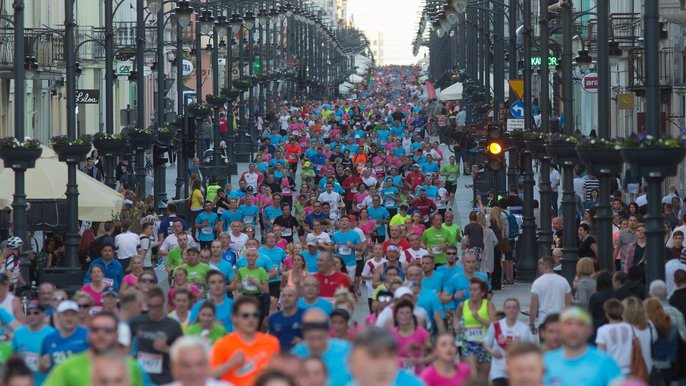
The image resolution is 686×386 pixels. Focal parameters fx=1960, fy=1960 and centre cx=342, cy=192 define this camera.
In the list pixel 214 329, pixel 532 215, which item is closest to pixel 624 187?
pixel 532 215

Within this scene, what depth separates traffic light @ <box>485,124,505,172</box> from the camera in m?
31.4

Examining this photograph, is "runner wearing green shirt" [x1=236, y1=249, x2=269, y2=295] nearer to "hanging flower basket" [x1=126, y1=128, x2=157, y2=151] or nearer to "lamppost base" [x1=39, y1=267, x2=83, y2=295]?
"lamppost base" [x1=39, y1=267, x2=83, y2=295]

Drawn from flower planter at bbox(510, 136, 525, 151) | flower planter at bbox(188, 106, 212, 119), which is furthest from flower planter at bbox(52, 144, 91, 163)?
flower planter at bbox(188, 106, 212, 119)

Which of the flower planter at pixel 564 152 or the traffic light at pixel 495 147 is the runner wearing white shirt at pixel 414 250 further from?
the traffic light at pixel 495 147

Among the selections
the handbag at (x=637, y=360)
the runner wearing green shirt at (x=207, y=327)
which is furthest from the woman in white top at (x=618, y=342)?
the runner wearing green shirt at (x=207, y=327)

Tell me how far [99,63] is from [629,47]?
20.3 metres

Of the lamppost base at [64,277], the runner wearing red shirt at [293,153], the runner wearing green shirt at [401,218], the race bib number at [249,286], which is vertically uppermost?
the runner wearing red shirt at [293,153]

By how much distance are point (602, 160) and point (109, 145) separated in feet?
42.8

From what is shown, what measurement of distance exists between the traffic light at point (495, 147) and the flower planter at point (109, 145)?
5940 mm

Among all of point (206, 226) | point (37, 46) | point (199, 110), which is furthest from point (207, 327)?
point (37, 46)

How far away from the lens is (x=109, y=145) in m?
31.5

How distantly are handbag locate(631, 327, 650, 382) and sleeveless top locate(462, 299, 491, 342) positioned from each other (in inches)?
78.1

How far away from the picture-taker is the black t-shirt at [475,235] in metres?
26.3

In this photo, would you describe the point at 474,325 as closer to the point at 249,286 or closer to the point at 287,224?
the point at 249,286
